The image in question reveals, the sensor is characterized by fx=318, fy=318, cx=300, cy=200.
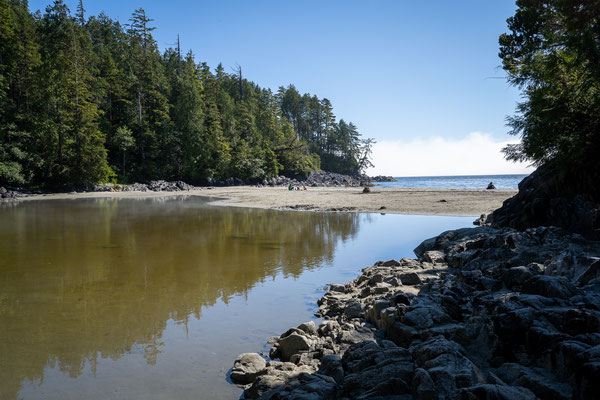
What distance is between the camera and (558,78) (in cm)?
1018

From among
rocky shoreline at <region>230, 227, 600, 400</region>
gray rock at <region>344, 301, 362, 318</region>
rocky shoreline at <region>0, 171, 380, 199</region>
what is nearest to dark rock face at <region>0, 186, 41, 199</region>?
rocky shoreline at <region>0, 171, 380, 199</region>

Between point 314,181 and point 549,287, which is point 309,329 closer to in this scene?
point 549,287

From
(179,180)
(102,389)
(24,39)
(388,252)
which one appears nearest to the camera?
(102,389)

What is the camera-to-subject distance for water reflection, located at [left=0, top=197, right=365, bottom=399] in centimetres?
406

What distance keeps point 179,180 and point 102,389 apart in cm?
4874

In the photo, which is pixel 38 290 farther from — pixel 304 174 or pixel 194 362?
pixel 304 174

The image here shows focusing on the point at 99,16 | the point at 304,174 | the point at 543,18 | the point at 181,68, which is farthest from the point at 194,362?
the point at 99,16

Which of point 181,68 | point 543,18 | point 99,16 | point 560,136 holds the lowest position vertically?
point 560,136

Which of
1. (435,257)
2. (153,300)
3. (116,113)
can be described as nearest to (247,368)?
(153,300)

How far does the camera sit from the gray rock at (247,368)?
138 inches

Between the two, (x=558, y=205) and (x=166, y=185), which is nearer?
(x=558, y=205)

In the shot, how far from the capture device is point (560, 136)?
9.41 metres

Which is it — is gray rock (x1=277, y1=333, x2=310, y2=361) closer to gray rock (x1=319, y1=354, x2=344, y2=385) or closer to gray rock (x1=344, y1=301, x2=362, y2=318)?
gray rock (x1=319, y1=354, x2=344, y2=385)

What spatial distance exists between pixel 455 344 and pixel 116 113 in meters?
56.1
